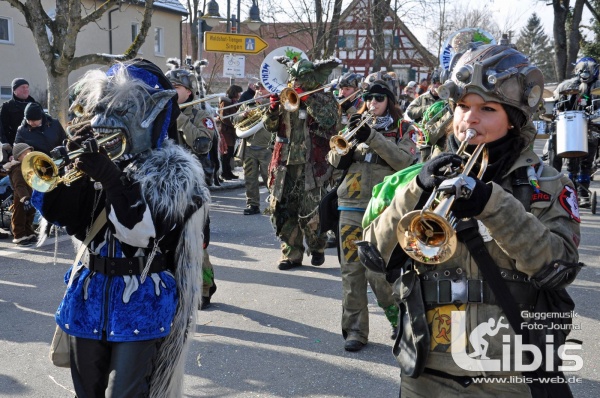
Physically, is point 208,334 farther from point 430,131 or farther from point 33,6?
point 33,6

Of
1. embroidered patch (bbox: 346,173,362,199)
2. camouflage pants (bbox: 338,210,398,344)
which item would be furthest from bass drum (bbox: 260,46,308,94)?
camouflage pants (bbox: 338,210,398,344)

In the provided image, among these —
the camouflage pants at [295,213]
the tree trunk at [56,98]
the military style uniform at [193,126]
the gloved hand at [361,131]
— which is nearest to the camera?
the gloved hand at [361,131]

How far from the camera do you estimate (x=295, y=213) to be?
7453mm

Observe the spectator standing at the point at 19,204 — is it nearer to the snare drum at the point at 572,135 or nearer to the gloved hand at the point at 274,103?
the gloved hand at the point at 274,103

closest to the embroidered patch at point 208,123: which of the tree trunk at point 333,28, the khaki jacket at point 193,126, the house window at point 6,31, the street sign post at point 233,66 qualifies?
the khaki jacket at point 193,126

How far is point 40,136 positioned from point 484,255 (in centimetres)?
808

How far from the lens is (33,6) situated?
36.5 ft

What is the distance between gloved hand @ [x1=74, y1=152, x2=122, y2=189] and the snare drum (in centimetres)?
840

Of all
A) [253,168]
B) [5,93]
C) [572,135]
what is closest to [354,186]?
[572,135]

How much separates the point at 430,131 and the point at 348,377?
1718mm

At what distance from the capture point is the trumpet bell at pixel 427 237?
76.3 inches

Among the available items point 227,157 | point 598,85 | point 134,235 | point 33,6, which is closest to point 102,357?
point 134,235

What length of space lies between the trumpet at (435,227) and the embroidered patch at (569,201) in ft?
1.42

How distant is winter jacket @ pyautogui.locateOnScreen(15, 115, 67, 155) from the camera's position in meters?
9.03
